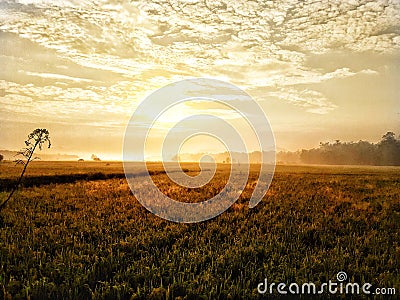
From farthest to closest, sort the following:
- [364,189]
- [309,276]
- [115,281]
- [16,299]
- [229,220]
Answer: [364,189] < [229,220] < [309,276] < [115,281] < [16,299]

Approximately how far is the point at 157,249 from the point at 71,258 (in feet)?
5.98

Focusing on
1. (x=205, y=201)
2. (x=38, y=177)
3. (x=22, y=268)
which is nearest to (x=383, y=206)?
(x=205, y=201)

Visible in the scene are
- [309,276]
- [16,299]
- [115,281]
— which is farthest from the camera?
[309,276]

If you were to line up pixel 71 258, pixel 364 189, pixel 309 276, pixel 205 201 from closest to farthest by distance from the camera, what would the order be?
pixel 309 276 → pixel 71 258 → pixel 205 201 → pixel 364 189

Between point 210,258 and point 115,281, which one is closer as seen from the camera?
point 115,281

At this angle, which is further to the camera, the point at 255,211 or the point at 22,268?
the point at 255,211

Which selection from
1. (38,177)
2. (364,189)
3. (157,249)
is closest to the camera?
(157,249)

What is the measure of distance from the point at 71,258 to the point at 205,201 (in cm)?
834

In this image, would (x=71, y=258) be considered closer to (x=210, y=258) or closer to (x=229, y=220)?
(x=210, y=258)

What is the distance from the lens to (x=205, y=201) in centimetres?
1486

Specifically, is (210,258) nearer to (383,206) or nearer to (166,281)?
(166,281)

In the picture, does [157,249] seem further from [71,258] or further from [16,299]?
[16,299]

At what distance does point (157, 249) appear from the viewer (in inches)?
304

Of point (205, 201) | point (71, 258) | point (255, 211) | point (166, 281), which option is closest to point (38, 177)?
point (205, 201)
